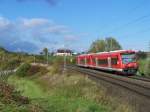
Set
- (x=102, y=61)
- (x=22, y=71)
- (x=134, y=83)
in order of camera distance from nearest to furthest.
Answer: (x=134, y=83), (x=22, y=71), (x=102, y=61)

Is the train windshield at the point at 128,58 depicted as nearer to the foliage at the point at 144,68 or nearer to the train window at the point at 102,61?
the foliage at the point at 144,68

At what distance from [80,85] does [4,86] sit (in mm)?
11561

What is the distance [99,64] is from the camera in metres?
63.6

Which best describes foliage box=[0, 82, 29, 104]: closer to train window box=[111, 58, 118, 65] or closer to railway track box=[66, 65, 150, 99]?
railway track box=[66, 65, 150, 99]

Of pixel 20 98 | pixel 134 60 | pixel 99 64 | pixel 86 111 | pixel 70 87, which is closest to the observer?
pixel 20 98

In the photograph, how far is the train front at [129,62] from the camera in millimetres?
49656

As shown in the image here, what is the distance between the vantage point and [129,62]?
50.6 meters

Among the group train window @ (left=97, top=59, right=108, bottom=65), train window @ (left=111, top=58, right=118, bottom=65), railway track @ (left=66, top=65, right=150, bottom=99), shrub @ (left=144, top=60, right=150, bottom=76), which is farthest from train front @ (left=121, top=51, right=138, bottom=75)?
train window @ (left=97, top=59, right=108, bottom=65)

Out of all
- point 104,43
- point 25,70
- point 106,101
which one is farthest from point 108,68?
point 104,43

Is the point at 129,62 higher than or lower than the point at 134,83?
higher

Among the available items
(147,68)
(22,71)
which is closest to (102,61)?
(147,68)

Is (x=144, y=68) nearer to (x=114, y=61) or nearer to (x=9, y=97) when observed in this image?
(x=114, y=61)

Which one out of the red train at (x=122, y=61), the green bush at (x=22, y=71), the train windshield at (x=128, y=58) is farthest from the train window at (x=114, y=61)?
the green bush at (x=22, y=71)

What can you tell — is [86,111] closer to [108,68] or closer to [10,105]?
[10,105]
